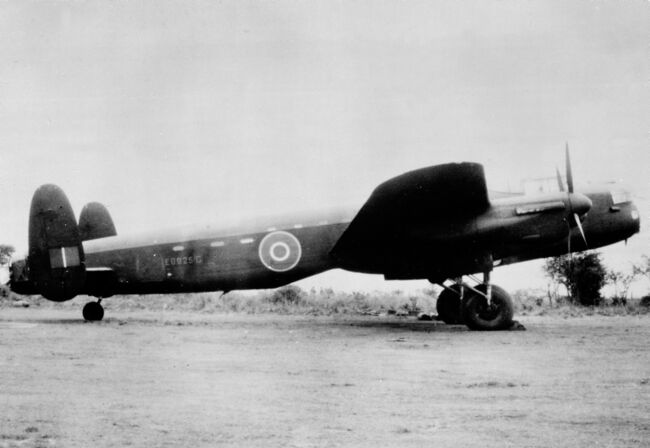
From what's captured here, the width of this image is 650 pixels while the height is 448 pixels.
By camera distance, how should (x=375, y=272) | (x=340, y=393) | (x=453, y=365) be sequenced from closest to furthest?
(x=340, y=393)
(x=453, y=365)
(x=375, y=272)

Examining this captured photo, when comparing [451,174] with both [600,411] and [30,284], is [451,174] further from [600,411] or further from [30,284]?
[30,284]

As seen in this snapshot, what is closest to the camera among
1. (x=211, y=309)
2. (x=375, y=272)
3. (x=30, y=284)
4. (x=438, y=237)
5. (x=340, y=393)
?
(x=340, y=393)

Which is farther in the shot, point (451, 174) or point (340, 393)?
point (451, 174)

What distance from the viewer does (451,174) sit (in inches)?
420

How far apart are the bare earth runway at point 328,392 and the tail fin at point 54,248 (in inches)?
168

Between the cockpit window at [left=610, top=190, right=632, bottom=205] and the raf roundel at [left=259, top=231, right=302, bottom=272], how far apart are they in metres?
6.39

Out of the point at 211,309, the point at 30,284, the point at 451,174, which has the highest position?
the point at 451,174

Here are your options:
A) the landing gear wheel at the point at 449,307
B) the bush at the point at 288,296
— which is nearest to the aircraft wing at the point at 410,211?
the landing gear wheel at the point at 449,307

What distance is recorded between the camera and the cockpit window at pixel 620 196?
12641mm

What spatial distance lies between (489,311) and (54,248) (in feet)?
30.1

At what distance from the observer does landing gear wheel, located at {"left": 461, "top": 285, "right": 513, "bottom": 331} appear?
11.6 metres

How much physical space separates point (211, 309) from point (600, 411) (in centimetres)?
1951

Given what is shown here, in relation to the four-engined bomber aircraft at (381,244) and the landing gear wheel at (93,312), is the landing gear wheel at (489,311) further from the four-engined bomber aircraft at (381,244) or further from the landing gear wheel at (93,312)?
the landing gear wheel at (93,312)

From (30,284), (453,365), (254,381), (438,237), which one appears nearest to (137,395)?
(254,381)
